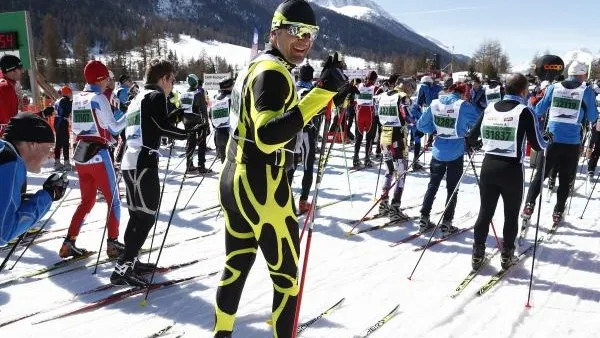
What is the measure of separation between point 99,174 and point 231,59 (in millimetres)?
126999

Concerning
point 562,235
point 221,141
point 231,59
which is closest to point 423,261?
point 562,235

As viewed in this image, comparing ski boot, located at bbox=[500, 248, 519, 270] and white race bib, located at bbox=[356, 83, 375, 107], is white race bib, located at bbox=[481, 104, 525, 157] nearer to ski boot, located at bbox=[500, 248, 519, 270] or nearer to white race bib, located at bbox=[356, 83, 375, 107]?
ski boot, located at bbox=[500, 248, 519, 270]

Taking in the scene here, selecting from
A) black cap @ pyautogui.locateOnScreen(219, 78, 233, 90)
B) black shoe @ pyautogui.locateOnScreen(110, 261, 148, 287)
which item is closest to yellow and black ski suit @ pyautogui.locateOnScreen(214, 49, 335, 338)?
black shoe @ pyautogui.locateOnScreen(110, 261, 148, 287)

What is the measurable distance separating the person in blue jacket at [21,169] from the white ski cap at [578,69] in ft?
21.3

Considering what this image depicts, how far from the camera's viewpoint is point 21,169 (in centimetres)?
205

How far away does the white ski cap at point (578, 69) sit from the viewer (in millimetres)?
6180

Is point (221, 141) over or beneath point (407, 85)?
beneath

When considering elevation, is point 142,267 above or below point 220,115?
below

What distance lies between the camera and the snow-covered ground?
3.65 metres

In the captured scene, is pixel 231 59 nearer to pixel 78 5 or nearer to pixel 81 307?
pixel 78 5

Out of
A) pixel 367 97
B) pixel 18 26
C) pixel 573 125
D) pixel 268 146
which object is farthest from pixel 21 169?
pixel 18 26

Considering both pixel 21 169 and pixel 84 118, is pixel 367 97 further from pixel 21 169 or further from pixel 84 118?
pixel 21 169

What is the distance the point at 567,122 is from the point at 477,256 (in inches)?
108

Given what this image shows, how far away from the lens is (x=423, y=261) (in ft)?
16.9
